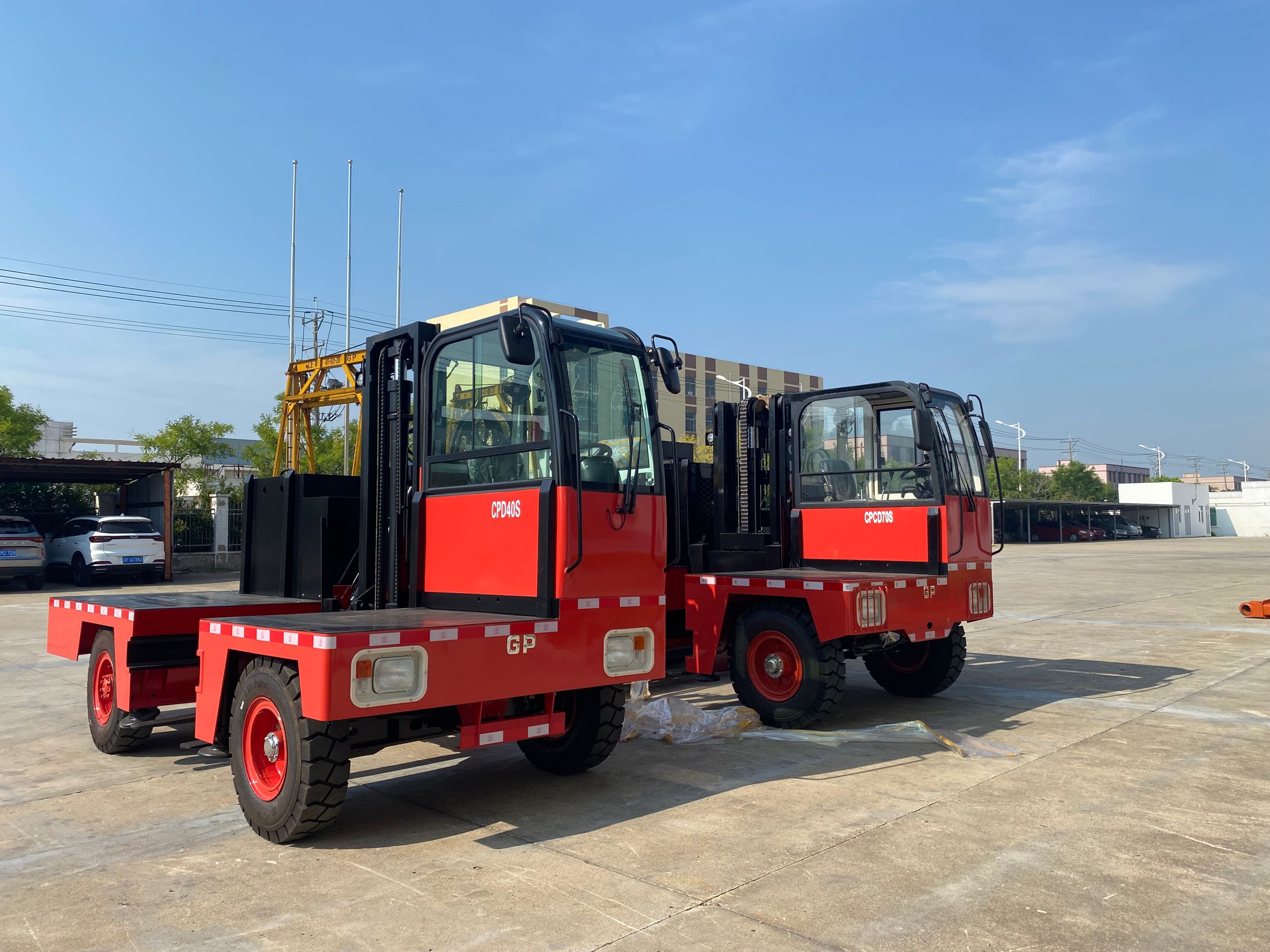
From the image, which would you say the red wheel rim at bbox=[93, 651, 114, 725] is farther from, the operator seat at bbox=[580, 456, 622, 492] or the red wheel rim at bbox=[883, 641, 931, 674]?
the red wheel rim at bbox=[883, 641, 931, 674]

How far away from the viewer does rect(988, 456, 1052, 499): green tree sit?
78.9 m

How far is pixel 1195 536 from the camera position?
86.1 m

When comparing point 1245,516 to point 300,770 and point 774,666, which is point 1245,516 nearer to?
point 774,666

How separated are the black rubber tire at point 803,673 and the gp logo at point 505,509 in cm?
301

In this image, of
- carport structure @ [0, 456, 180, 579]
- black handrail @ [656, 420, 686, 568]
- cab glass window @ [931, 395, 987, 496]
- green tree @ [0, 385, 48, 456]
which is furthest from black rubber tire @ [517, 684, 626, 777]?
green tree @ [0, 385, 48, 456]

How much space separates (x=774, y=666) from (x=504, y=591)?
10.1 ft

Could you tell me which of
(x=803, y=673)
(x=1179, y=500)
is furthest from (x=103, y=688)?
(x=1179, y=500)

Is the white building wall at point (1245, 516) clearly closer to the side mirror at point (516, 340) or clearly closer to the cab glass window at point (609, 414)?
the cab glass window at point (609, 414)

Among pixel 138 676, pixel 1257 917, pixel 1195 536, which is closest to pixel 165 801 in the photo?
pixel 138 676

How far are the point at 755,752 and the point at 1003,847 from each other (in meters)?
2.23

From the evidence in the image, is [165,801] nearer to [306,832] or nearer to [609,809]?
[306,832]

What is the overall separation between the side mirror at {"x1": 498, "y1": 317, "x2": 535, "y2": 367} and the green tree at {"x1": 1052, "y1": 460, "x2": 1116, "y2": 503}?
9338cm

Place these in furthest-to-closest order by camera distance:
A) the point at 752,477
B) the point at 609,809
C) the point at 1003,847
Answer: the point at 752,477
the point at 609,809
the point at 1003,847

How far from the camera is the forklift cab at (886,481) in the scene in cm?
810
